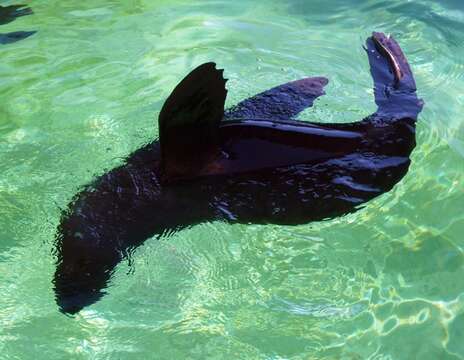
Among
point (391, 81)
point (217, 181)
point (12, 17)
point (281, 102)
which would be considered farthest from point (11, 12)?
point (217, 181)

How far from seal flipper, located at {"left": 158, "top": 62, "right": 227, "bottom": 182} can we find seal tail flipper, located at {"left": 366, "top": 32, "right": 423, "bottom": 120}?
1.14m

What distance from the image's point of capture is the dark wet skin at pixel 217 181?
275 centimetres

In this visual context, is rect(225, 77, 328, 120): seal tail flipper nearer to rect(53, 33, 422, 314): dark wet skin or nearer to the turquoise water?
the turquoise water

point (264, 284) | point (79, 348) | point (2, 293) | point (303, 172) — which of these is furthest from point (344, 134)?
point (2, 293)

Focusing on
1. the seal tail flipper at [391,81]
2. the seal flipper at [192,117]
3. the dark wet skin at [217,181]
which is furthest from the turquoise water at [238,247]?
the seal flipper at [192,117]

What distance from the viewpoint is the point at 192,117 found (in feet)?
8.53

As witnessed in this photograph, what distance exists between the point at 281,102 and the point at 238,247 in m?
0.96

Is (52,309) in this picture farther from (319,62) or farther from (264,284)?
(319,62)

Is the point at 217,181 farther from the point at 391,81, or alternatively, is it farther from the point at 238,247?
the point at 391,81

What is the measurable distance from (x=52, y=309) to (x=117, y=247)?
1.43 ft

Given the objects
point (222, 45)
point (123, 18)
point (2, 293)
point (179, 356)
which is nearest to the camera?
point (179, 356)

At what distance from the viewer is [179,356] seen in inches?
108

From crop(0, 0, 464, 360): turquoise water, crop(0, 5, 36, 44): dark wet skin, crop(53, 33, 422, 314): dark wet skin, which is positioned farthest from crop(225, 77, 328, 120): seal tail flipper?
crop(0, 5, 36, 44): dark wet skin

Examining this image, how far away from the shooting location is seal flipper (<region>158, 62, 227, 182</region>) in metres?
2.53
